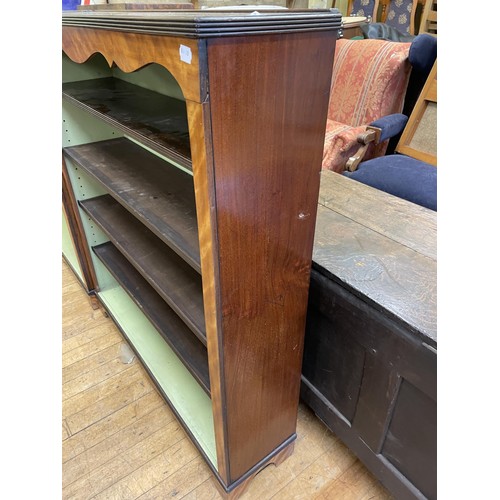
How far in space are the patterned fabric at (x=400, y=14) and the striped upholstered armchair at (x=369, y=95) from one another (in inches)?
72.9

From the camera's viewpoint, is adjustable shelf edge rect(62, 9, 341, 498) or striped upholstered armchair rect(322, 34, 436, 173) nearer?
adjustable shelf edge rect(62, 9, 341, 498)

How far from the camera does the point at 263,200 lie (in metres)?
0.65

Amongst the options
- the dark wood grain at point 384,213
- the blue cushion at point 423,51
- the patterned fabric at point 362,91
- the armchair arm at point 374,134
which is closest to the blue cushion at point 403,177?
the armchair arm at point 374,134

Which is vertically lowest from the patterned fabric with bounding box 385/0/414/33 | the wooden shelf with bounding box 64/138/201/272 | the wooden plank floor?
the wooden plank floor

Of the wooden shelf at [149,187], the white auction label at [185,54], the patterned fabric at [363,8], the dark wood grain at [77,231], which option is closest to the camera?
the white auction label at [185,54]

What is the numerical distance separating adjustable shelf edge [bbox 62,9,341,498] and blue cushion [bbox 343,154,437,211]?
0.91 meters

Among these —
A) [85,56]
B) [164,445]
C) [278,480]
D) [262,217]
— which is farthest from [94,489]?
[85,56]

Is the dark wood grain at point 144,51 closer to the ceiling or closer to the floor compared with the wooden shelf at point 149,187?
closer to the ceiling

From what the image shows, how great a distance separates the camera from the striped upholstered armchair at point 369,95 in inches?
75.6

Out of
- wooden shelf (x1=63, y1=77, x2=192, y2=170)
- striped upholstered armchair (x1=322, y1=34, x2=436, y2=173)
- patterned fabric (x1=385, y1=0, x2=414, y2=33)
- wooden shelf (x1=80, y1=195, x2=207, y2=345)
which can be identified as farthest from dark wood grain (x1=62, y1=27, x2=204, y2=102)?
patterned fabric (x1=385, y1=0, x2=414, y2=33)

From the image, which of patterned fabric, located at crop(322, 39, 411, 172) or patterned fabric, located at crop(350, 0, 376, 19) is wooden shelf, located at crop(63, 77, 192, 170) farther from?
patterned fabric, located at crop(350, 0, 376, 19)

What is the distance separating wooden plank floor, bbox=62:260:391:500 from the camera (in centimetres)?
111

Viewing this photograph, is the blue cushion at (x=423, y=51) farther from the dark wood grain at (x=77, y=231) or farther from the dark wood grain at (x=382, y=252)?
the dark wood grain at (x=77, y=231)

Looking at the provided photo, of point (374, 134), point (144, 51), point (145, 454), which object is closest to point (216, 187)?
point (144, 51)
